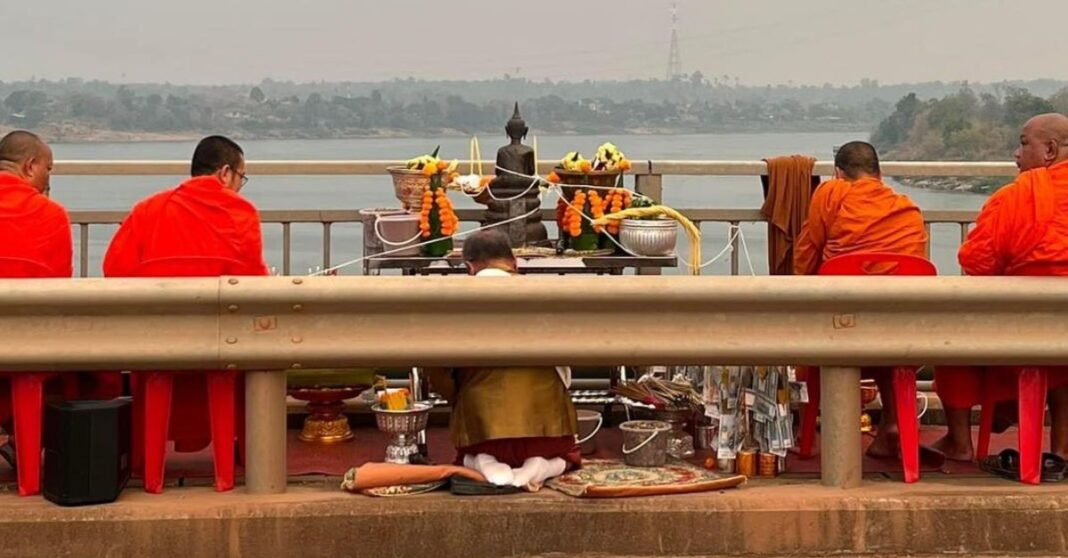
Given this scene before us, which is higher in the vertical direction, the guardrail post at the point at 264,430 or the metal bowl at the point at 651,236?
the metal bowl at the point at 651,236

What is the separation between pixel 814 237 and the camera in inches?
289

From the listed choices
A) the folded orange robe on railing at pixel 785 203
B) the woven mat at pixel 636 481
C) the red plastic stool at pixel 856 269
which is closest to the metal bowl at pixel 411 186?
the folded orange robe on railing at pixel 785 203

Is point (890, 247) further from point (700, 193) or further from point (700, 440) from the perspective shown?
point (700, 193)

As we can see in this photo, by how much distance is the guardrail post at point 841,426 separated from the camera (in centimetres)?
512

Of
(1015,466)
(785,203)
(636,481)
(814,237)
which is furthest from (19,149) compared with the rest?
(785,203)

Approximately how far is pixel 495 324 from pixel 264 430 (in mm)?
847

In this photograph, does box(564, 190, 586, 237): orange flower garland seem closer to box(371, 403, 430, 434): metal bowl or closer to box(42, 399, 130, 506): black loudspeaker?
box(371, 403, 430, 434): metal bowl

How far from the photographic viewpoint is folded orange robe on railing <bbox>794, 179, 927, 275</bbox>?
7043 mm

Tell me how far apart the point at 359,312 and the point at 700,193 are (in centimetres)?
1082

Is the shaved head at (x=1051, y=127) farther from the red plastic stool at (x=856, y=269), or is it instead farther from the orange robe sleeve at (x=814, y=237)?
the orange robe sleeve at (x=814, y=237)

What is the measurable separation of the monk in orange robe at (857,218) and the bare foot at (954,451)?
0.66 metres

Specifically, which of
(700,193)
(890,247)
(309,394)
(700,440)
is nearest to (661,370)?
(700,440)

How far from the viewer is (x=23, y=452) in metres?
5.13

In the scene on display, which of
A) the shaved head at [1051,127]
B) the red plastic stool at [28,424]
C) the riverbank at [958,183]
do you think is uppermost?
the shaved head at [1051,127]
